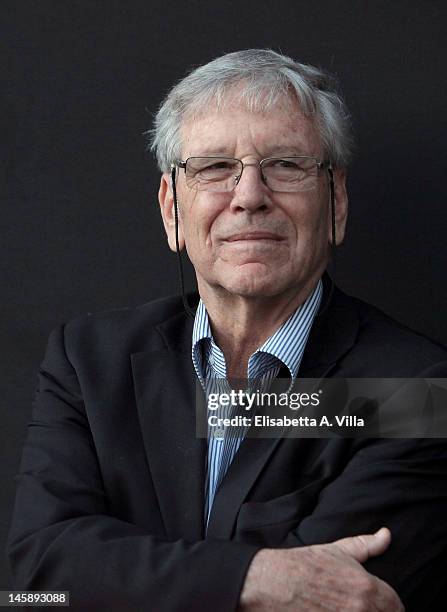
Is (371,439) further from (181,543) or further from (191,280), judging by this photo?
(191,280)

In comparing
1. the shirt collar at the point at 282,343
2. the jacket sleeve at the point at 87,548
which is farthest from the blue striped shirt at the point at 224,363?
the jacket sleeve at the point at 87,548

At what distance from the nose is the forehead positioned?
1.6 inches

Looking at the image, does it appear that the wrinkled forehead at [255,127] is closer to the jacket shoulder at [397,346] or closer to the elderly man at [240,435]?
the elderly man at [240,435]

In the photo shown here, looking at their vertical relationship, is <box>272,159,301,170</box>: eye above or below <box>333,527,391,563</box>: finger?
above

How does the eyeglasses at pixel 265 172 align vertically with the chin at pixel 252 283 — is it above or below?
above

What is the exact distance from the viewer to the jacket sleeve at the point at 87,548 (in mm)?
2012

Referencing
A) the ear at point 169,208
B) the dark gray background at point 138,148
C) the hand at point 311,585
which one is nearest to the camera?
the hand at point 311,585

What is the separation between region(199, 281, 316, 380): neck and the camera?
94.6 inches

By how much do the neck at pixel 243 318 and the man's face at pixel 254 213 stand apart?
0.03 meters

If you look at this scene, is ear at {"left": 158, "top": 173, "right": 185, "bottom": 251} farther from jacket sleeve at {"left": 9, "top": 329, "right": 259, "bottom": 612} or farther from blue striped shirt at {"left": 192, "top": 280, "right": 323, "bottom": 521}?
jacket sleeve at {"left": 9, "top": 329, "right": 259, "bottom": 612}

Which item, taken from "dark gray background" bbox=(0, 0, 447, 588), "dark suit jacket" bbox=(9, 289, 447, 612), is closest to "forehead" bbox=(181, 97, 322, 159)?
"dark suit jacket" bbox=(9, 289, 447, 612)

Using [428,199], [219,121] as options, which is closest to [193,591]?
[219,121]

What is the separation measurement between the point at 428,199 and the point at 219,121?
75cm

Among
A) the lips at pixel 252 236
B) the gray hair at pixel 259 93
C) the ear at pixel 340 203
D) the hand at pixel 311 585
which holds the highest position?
the gray hair at pixel 259 93
